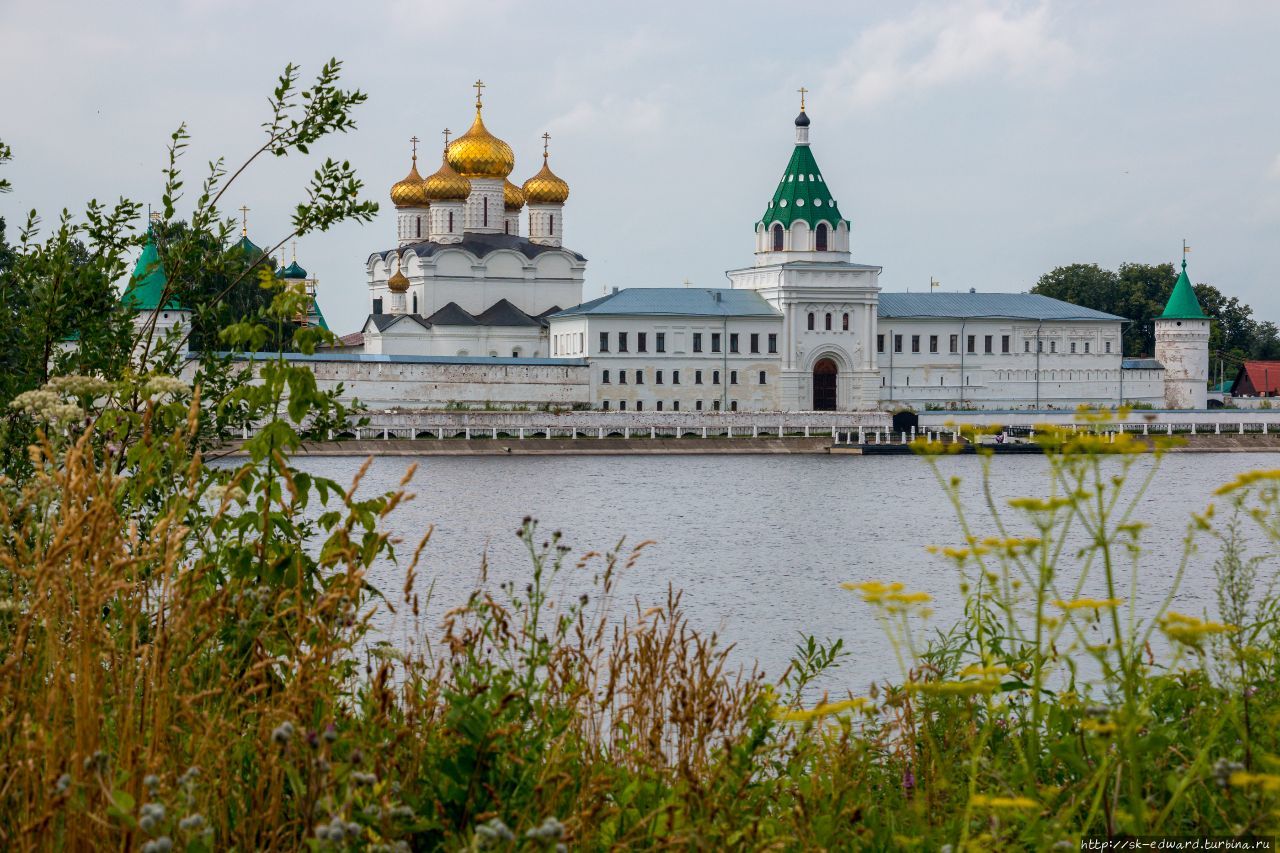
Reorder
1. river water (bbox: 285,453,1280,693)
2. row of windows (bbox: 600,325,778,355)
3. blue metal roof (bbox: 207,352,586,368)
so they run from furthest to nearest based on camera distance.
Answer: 1. row of windows (bbox: 600,325,778,355)
2. blue metal roof (bbox: 207,352,586,368)
3. river water (bbox: 285,453,1280,693)

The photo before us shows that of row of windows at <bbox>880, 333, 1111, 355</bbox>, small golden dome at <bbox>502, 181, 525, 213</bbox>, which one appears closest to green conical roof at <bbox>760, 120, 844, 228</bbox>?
row of windows at <bbox>880, 333, 1111, 355</bbox>

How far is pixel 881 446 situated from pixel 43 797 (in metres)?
46.7

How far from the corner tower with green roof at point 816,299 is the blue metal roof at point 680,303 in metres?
0.96

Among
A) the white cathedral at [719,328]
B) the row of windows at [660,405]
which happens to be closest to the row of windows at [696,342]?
the white cathedral at [719,328]

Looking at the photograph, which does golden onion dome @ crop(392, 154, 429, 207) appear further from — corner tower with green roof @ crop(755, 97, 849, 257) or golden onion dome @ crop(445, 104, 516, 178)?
corner tower with green roof @ crop(755, 97, 849, 257)

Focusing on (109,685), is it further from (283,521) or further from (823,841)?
(823,841)

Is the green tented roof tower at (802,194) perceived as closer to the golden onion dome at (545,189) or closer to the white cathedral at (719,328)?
the white cathedral at (719,328)

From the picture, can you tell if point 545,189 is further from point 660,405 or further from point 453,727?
point 453,727

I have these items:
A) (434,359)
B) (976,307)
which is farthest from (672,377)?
(976,307)

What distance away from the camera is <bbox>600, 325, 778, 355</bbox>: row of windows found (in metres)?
54.5

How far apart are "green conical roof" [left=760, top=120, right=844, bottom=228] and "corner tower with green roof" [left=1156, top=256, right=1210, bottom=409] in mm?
15078

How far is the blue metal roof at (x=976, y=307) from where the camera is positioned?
59375 millimetres

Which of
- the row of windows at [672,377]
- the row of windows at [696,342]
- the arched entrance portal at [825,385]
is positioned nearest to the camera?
the row of windows at [672,377]

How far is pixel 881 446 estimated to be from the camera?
49.2 metres
